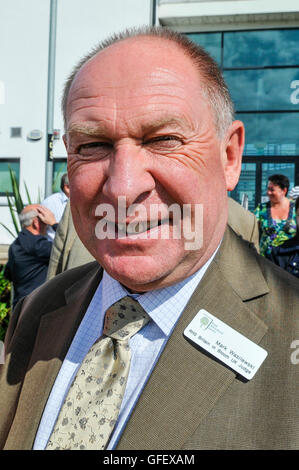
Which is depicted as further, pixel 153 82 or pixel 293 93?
pixel 293 93

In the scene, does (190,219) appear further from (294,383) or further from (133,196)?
(294,383)

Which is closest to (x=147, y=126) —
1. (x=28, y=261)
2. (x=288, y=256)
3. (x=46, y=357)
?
(x=46, y=357)

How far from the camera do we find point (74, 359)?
4.67ft

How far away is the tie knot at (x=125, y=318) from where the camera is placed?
4.41 feet

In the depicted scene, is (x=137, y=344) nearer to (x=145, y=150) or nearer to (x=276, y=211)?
(x=145, y=150)

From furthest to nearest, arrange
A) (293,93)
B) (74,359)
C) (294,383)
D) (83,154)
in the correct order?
(293,93) < (74,359) < (83,154) < (294,383)

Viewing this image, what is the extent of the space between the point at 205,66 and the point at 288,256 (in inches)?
103

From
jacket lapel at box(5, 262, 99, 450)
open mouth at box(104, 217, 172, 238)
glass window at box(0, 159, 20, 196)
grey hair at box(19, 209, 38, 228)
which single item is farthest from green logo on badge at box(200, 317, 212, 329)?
glass window at box(0, 159, 20, 196)

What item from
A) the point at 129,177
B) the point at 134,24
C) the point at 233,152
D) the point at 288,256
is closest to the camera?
the point at 129,177

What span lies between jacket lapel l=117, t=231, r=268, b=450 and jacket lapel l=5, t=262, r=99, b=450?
0.32m

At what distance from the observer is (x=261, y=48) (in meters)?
10.3

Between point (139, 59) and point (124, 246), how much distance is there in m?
0.47

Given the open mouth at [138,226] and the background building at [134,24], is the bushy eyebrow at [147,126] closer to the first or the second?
the open mouth at [138,226]
